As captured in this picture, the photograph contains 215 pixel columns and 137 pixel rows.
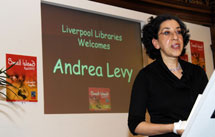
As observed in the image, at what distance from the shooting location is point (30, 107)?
323 cm

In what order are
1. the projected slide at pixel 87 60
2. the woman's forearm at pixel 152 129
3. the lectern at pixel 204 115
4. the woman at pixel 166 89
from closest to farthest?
the lectern at pixel 204 115
the woman's forearm at pixel 152 129
the woman at pixel 166 89
the projected slide at pixel 87 60

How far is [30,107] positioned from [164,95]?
1.59 metres

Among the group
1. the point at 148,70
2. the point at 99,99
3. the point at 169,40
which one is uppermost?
the point at 169,40

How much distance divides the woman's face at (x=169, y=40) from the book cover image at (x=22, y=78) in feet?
4.43

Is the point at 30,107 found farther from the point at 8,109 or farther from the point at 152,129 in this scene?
the point at 152,129

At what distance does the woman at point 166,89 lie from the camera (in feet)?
6.42

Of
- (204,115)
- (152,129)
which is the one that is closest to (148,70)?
(152,129)

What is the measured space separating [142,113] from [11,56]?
5.28 feet

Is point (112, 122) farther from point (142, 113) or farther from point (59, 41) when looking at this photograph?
point (142, 113)

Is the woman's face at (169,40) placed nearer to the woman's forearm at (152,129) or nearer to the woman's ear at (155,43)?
the woman's ear at (155,43)

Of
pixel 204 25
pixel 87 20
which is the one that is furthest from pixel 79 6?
pixel 204 25

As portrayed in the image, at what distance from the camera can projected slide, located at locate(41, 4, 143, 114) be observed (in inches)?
139

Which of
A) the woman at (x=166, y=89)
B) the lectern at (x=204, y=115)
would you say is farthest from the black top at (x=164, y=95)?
the lectern at (x=204, y=115)

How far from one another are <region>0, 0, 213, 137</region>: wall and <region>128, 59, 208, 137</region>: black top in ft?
4.66
